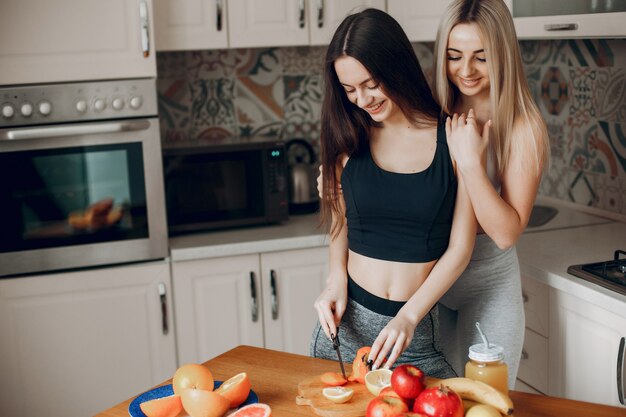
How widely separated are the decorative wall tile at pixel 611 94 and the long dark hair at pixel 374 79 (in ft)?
3.58

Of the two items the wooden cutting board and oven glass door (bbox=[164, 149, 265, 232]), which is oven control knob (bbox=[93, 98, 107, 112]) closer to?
oven glass door (bbox=[164, 149, 265, 232])

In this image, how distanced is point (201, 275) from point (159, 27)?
90 cm

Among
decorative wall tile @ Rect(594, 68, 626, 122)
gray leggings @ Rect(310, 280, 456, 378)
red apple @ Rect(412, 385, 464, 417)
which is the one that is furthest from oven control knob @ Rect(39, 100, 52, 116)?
decorative wall tile @ Rect(594, 68, 626, 122)

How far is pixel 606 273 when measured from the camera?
7.33ft

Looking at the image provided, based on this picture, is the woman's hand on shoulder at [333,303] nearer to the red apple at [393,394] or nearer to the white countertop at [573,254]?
the red apple at [393,394]

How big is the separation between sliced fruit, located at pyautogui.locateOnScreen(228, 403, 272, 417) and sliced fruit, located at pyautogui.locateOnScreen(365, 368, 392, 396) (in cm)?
20

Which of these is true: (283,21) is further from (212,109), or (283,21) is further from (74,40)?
(74,40)

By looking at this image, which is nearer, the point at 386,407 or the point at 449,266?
the point at 386,407

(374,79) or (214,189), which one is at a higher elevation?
(374,79)

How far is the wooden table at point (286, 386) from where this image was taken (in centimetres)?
154

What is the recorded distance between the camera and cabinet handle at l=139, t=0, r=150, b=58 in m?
2.78

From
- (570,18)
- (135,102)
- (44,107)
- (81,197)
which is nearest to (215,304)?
(81,197)

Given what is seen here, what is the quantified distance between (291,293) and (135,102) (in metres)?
0.90

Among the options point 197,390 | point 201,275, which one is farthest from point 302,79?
point 197,390
